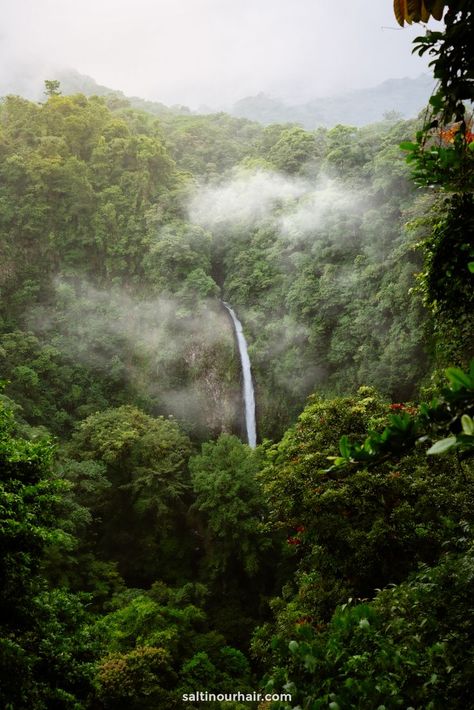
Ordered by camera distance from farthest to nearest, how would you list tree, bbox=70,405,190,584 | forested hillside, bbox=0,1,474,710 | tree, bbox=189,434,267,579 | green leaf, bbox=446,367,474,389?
tree, bbox=70,405,190,584 → tree, bbox=189,434,267,579 → forested hillside, bbox=0,1,474,710 → green leaf, bbox=446,367,474,389

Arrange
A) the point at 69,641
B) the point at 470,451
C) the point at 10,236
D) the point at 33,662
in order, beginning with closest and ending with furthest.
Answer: the point at 470,451, the point at 33,662, the point at 69,641, the point at 10,236

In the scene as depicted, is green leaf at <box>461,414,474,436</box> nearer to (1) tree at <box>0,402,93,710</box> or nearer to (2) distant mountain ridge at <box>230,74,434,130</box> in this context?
(1) tree at <box>0,402,93,710</box>

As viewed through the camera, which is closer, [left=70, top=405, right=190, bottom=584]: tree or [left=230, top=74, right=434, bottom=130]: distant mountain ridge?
[left=70, top=405, right=190, bottom=584]: tree

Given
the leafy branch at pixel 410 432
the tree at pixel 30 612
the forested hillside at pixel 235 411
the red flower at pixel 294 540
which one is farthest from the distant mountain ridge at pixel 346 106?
the leafy branch at pixel 410 432

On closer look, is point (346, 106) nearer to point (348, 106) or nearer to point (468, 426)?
point (348, 106)

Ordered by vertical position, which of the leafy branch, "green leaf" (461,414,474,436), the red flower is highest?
the red flower

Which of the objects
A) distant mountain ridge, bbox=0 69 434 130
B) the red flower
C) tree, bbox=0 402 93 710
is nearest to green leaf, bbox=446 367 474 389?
tree, bbox=0 402 93 710

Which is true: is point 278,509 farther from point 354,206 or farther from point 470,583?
point 354,206

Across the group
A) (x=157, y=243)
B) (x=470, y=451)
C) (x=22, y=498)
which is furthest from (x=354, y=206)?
(x=470, y=451)

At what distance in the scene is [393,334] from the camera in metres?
14.5

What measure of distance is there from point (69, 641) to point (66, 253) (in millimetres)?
18799

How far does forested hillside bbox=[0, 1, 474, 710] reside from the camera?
269 centimetres

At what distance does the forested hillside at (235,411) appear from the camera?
8.83 feet

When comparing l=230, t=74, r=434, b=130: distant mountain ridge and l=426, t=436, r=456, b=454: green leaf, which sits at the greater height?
l=230, t=74, r=434, b=130: distant mountain ridge
